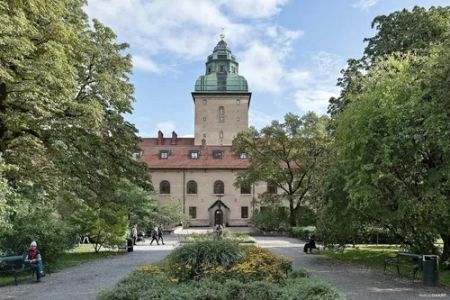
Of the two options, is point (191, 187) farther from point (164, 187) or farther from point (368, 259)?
point (368, 259)

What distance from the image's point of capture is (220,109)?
7550 cm

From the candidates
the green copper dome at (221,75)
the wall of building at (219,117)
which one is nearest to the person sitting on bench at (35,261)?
the wall of building at (219,117)

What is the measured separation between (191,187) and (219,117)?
1574 cm

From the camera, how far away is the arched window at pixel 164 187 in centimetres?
6347

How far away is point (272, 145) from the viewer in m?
46.2

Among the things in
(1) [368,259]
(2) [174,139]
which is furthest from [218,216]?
(1) [368,259]

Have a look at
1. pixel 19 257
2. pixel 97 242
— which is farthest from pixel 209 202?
pixel 19 257

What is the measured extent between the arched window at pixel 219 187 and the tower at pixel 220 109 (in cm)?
1227

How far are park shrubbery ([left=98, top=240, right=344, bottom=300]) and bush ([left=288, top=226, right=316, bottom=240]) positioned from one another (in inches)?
914

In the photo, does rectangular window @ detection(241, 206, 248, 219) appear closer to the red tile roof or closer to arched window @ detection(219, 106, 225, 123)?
the red tile roof

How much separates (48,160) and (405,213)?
13397mm

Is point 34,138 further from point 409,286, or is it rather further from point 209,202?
point 209,202

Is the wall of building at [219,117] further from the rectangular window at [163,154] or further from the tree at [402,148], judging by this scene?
the tree at [402,148]

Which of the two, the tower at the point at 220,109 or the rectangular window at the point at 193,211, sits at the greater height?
the tower at the point at 220,109
